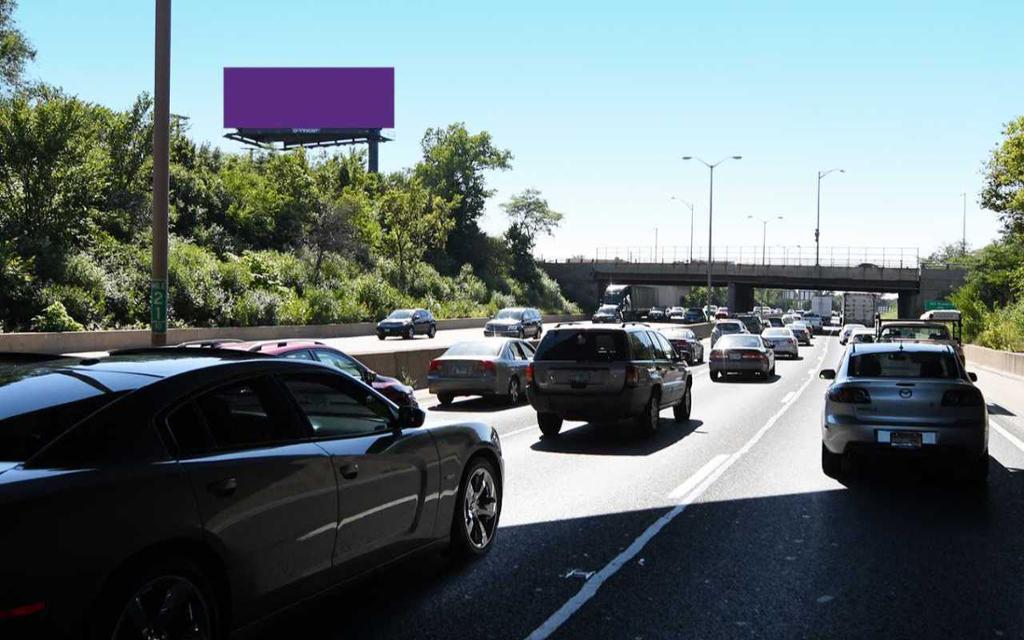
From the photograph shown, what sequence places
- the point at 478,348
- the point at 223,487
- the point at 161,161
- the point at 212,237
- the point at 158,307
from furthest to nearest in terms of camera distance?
the point at 212,237 < the point at 478,348 < the point at 158,307 < the point at 161,161 < the point at 223,487

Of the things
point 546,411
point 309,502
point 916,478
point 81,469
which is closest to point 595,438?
point 546,411

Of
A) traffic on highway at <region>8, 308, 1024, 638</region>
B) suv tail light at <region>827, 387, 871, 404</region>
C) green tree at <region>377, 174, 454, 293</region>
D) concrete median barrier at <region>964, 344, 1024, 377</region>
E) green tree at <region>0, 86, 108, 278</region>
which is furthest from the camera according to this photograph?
green tree at <region>377, 174, 454, 293</region>

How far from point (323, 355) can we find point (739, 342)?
17.3 m

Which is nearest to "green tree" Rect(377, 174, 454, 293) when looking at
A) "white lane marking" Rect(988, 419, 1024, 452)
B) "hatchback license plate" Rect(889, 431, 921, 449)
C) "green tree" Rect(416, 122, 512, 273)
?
"green tree" Rect(416, 122, 512, 273)

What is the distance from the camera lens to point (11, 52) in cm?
4975

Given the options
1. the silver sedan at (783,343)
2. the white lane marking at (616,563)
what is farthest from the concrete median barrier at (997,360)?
the white lane marking at (616,563)

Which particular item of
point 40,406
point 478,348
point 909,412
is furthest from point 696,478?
point 478,348

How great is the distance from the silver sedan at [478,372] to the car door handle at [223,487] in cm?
1378

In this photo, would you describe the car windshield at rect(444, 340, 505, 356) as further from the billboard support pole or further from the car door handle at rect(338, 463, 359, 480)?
the billboard support pole

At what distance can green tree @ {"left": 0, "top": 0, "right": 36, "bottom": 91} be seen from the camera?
161 ft

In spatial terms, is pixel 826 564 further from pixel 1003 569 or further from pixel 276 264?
pixel 276 264

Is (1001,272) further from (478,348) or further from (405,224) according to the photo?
(478,348)

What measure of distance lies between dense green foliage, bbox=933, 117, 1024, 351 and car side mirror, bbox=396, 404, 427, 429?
36.4 m

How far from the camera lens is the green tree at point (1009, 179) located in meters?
37.5
